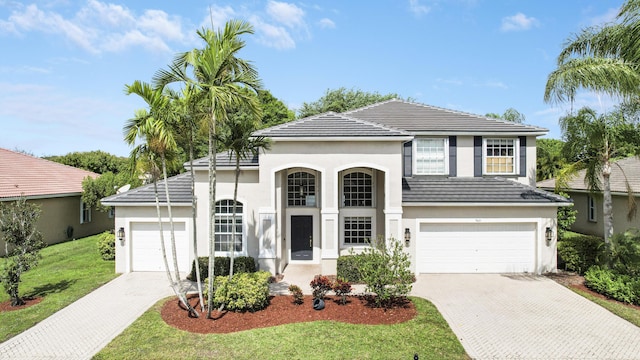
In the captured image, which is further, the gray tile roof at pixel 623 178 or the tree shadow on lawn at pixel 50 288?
the gray tile roof at pixel 623 178

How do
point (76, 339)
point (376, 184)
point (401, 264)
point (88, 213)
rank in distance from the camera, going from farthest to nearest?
1. point (88, 213)
2. point (376, 184)
3. point (401, 264)
4. point (76, 339)

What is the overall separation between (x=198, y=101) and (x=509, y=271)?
45.7 ft

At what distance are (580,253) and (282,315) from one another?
41.9ft

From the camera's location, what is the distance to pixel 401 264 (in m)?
10.6

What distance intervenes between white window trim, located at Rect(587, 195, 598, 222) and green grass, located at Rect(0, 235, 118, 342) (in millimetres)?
26797

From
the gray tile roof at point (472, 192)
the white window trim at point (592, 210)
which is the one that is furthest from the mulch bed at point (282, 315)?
the white window trim at point (592, 210)

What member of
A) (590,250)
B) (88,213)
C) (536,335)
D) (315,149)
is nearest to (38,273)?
(88,213)

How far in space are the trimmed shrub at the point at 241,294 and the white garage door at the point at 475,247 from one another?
729 centimetres

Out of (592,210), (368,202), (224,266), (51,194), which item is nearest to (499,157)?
(368,202)

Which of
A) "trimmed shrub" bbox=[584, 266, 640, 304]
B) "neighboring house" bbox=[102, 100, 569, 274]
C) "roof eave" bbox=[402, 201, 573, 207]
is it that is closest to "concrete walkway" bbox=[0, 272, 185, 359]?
"neighboring house" bbox=[102, 100, 569, 274]

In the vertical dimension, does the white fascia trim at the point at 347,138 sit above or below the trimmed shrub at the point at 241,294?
above

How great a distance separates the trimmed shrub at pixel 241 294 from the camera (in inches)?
397

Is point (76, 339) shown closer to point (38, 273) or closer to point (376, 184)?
point (38, 273)

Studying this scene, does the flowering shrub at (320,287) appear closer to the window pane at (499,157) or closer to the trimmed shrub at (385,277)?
the trimmed shrub at (385,277)
